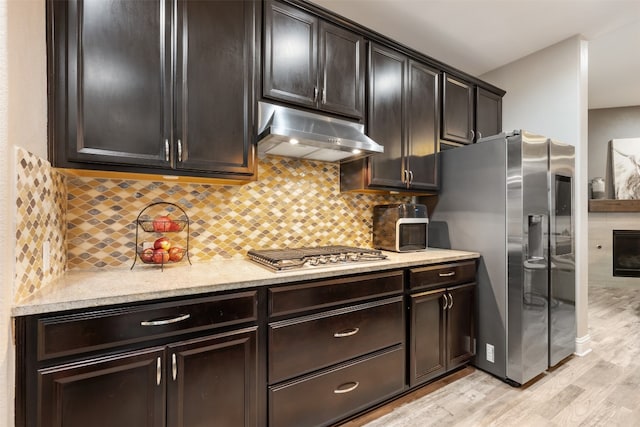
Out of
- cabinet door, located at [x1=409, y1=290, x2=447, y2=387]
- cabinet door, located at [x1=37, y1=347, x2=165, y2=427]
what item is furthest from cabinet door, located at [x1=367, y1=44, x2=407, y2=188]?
cabinet door, located at [x1=37, y1=347, x2=165, y2=427]

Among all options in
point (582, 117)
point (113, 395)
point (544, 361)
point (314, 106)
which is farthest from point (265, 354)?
point (582, 117)

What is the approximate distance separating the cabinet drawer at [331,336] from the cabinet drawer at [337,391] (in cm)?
6

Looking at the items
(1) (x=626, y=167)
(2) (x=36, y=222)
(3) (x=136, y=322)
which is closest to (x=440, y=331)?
(3) (x=136, y=322)

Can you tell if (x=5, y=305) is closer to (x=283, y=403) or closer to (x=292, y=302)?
(x=292, y=302)

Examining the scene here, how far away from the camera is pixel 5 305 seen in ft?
3.28

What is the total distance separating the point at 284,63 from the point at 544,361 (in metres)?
2.94

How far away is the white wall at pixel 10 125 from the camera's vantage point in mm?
996

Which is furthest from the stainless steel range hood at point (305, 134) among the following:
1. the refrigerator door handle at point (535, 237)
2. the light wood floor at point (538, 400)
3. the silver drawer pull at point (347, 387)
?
the light wood floor at point (538, 400)

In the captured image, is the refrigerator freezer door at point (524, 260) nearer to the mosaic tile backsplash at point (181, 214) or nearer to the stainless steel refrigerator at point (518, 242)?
the stainless steel refrigerator at point (518, 242)

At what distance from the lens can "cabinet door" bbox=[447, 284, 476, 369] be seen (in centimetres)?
226

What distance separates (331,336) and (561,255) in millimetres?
2107

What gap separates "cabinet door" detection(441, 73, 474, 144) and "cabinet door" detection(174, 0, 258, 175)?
185 cm

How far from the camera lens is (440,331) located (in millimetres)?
2207

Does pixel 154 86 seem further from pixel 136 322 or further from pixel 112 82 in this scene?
pixel 136 322
